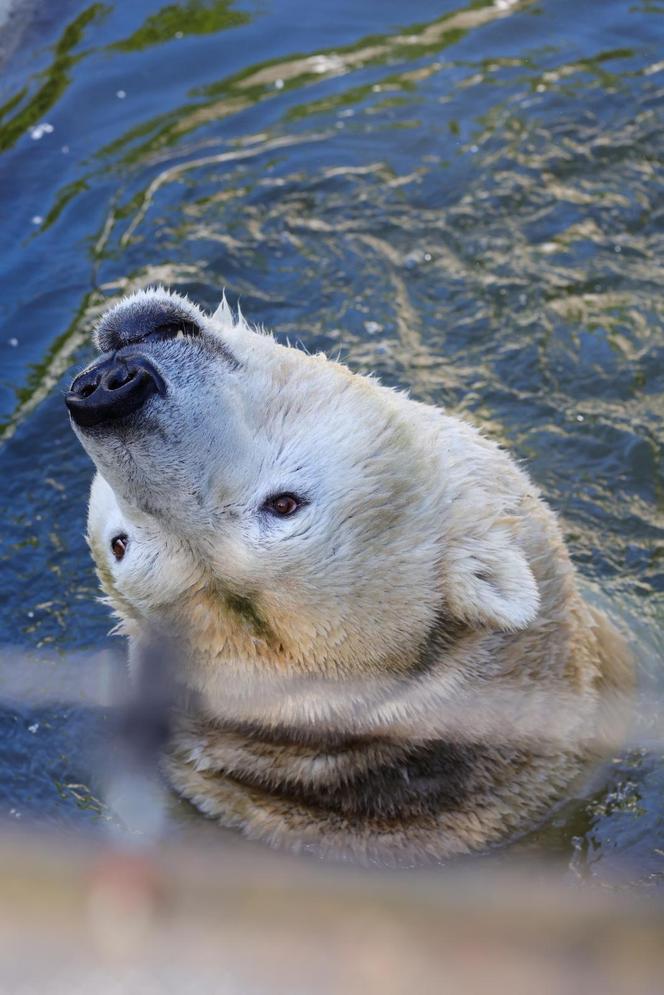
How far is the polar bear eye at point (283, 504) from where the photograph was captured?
3311 mm

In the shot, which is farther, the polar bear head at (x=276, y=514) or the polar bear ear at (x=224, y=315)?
the polar bear ear at (x=224, y=315)

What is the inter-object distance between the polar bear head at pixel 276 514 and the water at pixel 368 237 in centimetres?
104

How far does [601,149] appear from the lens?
6938 millimetres

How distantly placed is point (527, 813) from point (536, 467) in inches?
81.1

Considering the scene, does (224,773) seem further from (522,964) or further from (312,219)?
(312,219)

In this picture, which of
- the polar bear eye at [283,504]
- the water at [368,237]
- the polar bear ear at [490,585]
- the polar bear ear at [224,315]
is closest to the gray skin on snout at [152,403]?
the polar bear eye at [283,504]

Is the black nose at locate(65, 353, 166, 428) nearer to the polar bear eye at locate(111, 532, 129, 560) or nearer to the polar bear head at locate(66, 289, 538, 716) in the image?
the polar bear head at locate(66, 289, 538, 716)

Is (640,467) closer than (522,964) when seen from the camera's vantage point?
No

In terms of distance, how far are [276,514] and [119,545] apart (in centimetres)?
49

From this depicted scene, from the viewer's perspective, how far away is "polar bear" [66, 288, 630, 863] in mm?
3215

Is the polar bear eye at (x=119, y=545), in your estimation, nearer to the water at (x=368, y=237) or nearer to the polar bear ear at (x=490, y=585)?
the polar bear ear at (x=490, y=585)

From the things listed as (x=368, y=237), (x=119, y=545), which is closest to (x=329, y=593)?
(x=119, y=545)

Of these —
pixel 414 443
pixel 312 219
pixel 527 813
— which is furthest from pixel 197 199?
pixel 527 813

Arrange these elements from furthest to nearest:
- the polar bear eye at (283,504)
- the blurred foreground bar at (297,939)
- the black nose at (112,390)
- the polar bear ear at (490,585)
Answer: the polar bear ear at (490,585)
the polar bear eye at (283,504)
the black nose at (112,390)
the blurred foreground bar at (297,939)
